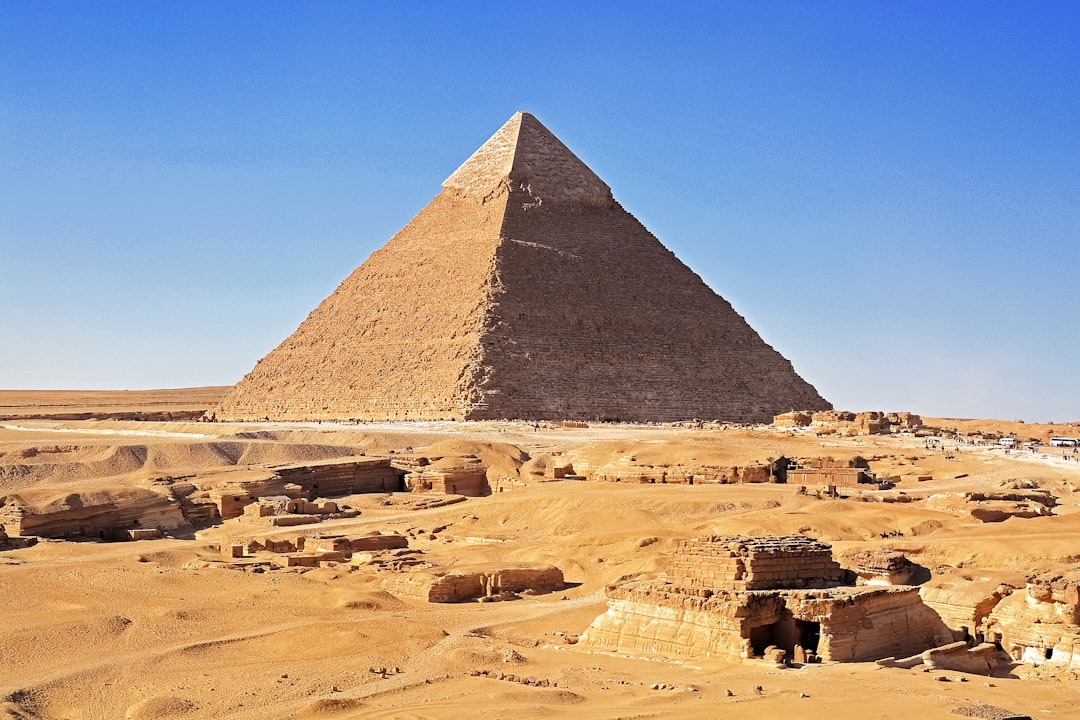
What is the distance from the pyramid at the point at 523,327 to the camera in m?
66.9

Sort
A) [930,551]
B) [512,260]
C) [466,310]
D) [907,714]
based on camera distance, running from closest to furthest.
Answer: [907,714] → [930,551] → [466,310] → [512,260]

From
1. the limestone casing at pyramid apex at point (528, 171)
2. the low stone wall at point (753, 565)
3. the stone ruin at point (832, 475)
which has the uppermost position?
the limestone casing at pyramid apex at point (528, 171)

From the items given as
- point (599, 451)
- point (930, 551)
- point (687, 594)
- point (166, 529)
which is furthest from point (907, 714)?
point (599, 451)

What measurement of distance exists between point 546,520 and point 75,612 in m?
8.47

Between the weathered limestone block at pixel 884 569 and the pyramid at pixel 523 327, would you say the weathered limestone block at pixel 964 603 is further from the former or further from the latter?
the pyramid at pixel 523 327

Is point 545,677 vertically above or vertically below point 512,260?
below

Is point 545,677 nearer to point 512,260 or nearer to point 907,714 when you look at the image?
point 907,714

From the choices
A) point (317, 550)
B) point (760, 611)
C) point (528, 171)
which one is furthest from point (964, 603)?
point (528, 171)

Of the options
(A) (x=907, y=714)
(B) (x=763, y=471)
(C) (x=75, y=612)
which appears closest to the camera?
(A) (x=907, y=714)

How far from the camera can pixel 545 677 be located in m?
9.18

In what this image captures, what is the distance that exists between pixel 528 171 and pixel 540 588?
237 ft


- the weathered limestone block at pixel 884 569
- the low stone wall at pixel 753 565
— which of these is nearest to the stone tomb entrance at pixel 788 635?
the low stone wall at pixel 753 565

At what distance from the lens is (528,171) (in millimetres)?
85125

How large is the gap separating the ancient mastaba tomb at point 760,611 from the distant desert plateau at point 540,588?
2 cm
